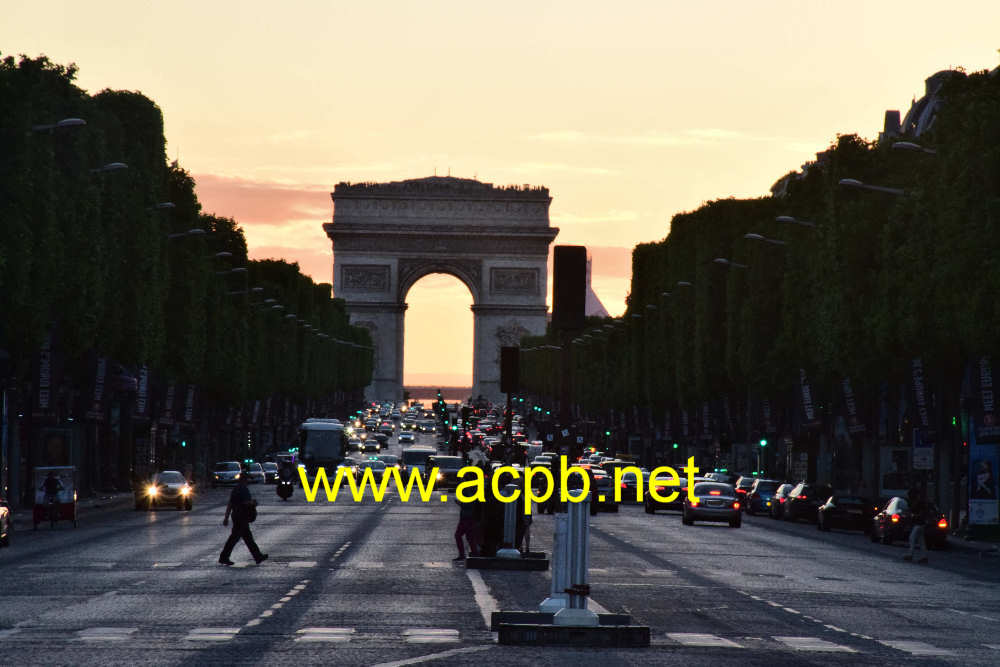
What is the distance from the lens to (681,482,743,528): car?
6056cm

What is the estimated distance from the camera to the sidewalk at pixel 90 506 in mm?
55366

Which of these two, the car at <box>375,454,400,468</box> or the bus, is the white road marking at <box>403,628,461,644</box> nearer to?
the bus

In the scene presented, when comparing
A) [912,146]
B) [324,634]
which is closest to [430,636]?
[324,634]

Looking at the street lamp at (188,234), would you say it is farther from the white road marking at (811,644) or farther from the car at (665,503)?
the white road marking at (811,644)

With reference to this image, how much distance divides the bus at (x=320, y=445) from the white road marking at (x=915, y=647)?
8317 centimetres

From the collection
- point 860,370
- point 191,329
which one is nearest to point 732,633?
point 860,370

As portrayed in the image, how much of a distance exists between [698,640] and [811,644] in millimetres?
1145

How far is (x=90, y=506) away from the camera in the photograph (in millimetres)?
67500

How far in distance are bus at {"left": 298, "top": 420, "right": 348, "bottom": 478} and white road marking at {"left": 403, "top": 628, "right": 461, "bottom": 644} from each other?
82502 millimetres

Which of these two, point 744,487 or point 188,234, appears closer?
point 744,487

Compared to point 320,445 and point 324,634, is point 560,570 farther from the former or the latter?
point 320,445

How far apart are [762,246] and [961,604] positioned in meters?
55.5

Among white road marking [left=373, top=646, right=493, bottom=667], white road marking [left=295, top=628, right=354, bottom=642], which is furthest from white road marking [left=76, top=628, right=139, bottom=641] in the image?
white road marking [left=373, top=646, right=493, bottom=667]

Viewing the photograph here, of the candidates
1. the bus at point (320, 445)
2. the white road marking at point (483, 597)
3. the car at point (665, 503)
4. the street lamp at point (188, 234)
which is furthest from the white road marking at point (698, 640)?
the bus at point (320, 445)
